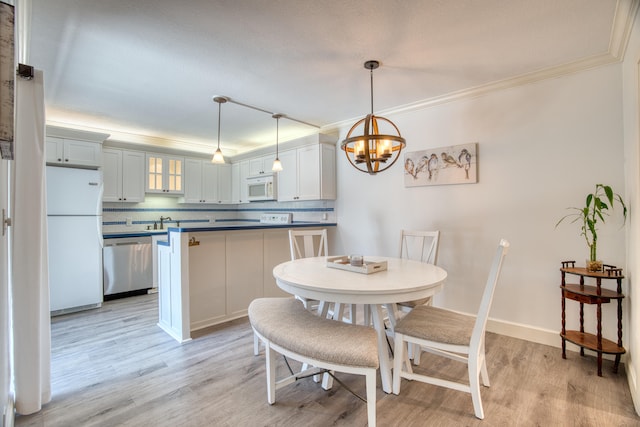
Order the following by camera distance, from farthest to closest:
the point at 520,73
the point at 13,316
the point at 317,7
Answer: the point at 520,73 → the point at 317,7 → the point at 13,316

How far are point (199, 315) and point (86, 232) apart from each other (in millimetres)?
1836

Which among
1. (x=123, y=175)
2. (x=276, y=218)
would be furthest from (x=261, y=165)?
(x=123, y=175)

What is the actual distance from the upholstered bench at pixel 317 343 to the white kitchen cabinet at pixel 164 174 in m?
3.60

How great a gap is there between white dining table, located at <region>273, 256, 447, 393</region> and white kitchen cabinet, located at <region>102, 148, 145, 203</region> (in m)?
3.45

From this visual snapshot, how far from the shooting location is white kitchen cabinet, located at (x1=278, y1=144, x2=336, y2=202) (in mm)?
3965

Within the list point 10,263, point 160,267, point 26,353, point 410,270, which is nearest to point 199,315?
point 160,267

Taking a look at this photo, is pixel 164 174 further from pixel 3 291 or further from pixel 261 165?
pixel 3 291

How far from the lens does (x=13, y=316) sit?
1630mm

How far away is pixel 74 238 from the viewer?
3.41 metres

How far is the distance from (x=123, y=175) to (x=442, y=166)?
14.2 feet

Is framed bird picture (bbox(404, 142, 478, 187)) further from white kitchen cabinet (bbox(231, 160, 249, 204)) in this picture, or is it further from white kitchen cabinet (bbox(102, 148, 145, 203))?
white kitchen cabinet (bbox(102, 148, 145, 203))

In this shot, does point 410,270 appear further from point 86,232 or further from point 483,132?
point 86,232

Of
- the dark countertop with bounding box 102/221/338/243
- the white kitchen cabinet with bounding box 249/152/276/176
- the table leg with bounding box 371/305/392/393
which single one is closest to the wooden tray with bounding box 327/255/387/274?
the table leg with bounding box 371/305/392/393

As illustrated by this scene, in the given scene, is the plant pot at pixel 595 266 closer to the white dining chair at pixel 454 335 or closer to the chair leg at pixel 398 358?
the white dining chair at pixel 454 335
